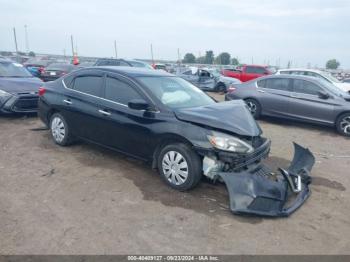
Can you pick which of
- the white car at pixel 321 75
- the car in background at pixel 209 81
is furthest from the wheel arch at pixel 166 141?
the car in background at pixel 209 81

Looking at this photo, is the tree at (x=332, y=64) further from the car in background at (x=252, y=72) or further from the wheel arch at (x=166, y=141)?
the wheel arch at (x=166, y=141)

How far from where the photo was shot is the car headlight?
448 centimetres

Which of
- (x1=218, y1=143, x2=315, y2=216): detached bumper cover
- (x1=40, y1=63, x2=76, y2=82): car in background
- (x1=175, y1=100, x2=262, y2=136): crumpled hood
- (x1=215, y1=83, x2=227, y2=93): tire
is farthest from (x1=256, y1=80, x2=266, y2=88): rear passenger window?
(x1=40, y1=63, x2=76, y2=82): car in background

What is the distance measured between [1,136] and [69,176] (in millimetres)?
3151

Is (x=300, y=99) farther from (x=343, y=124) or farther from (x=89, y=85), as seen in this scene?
(x=89, y=85)

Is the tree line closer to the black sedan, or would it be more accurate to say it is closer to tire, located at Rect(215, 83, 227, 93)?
tire, located at Rect(215, 83, 227, 93)

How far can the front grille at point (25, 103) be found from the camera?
8641 mm

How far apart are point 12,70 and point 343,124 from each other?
9271 mm

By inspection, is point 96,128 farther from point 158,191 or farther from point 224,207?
point 224,207

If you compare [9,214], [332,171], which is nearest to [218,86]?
[332,171]

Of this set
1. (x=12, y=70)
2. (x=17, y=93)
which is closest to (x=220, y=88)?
(x=12, y=70)

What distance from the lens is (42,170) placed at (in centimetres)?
548

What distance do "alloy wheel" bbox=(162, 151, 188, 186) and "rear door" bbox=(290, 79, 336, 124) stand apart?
238 inches

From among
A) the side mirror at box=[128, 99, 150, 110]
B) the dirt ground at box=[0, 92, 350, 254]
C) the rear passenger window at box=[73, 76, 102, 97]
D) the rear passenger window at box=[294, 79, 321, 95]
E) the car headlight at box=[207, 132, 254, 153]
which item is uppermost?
the rear passenger window at box=[73, 76, 102, 97]
